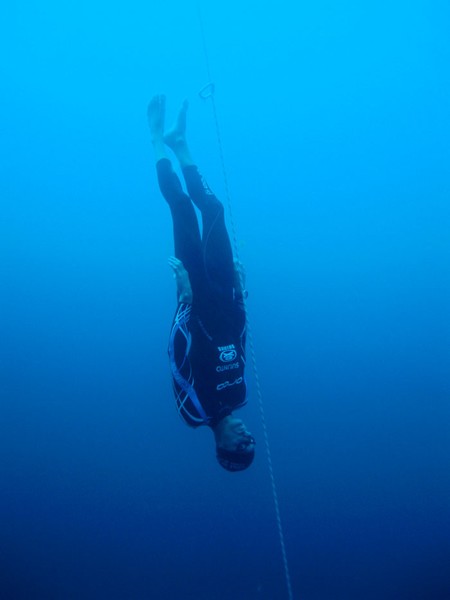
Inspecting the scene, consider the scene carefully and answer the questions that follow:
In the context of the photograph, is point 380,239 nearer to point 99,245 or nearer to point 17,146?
point 99,245

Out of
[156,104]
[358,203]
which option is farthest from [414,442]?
[156,104]

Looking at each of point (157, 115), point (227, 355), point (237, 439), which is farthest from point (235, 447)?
point (157, 115)

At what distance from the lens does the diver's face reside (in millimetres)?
1868

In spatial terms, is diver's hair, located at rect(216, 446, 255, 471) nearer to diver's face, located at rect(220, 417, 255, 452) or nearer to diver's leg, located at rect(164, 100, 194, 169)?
diver's face, located at rect(220, 417, 255, 452)

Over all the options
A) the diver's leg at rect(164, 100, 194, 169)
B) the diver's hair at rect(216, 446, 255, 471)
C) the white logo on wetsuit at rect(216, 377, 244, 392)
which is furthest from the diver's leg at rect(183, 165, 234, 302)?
the diver's hair at rect(216, 446, 255, 471)

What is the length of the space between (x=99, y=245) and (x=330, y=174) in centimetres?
260

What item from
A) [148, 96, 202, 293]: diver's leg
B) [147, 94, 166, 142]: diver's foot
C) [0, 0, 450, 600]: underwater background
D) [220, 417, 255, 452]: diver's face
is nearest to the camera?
[220, 417, 255, 452]: diver's face

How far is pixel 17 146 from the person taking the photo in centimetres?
405

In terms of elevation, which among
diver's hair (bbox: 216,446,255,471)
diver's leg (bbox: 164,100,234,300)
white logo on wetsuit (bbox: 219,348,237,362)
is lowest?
diver's hair (bbox: 216,446,255,471)

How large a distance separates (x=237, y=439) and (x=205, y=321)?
601 millimetres

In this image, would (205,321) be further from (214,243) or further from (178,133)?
(178,133)

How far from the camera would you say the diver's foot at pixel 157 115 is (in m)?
2.33

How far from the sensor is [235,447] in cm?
187

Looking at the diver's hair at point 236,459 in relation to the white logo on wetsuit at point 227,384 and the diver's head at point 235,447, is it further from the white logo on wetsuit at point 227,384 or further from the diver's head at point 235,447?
the white logo on wetsuit at point 227,384
